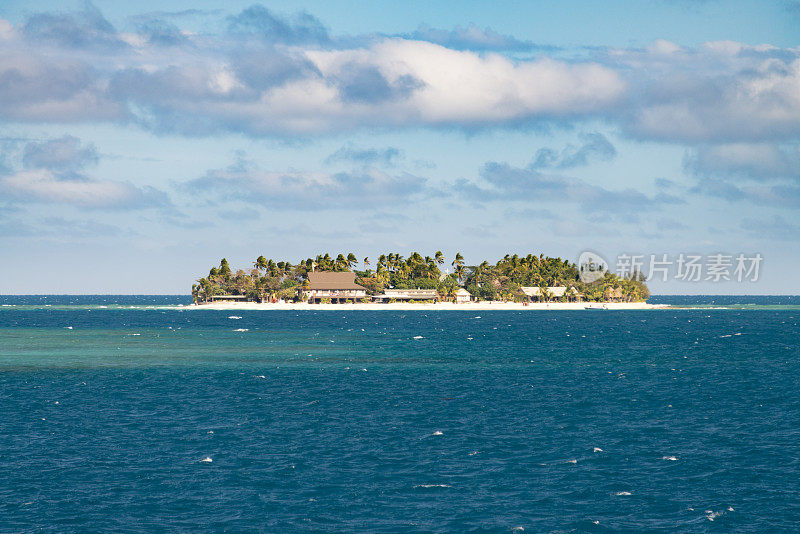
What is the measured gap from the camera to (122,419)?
47688 mm

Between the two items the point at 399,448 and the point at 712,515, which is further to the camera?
the point at 399,448

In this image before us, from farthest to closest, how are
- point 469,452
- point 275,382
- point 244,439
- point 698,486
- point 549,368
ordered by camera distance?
point 549,368 → point 275,382 → point 244,439 → point 469,452 → point 698,486

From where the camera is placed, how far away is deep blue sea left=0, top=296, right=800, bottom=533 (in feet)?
95.9

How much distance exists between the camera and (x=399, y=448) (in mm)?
39906

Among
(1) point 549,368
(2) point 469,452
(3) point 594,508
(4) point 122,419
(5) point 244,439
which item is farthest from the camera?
(1) point 549,368

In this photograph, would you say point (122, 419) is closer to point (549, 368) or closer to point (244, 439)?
point (244, 439)

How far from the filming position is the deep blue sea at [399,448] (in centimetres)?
2922

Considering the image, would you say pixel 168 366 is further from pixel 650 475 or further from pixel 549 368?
pixel 650 475

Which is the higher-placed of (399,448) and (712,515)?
(399,448)

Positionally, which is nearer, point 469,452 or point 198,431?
point 469,452

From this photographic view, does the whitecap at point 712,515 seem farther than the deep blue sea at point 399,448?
No

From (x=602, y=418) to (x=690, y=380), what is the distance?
2359 cm

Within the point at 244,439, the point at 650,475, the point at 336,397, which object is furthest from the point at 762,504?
the point at 336,397

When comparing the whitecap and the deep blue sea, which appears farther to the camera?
the deep blue sea
